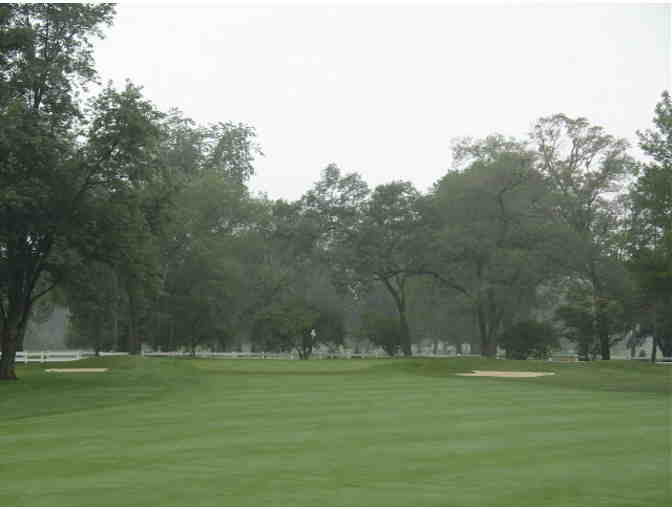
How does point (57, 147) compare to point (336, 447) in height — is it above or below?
above

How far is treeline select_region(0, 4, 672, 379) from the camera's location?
34.2 meters

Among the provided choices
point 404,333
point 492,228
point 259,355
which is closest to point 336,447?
point 492,228

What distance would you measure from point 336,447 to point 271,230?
64147mm

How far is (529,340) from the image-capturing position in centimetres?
6128

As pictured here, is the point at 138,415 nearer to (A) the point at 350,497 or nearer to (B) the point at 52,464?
(B) the point at 52,464

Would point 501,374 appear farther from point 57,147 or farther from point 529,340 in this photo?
point 57,147

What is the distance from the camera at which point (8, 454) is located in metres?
13.1

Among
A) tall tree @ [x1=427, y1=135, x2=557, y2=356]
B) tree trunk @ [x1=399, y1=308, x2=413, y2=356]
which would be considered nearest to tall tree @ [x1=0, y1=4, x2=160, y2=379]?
tall tree @ [x1=427, y1=135, x2=557, y2=356]

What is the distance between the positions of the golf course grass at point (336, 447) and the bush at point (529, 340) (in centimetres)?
3384

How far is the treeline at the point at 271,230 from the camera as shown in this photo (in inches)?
1348

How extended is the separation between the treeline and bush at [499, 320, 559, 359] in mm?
130

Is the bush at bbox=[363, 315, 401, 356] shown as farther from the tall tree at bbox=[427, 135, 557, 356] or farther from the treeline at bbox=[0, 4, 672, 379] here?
the tall tree at bbox=[427, 135, 557, 356]

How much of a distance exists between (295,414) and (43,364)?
36.2 meters

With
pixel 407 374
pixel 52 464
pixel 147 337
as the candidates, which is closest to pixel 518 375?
pixel 407 374
